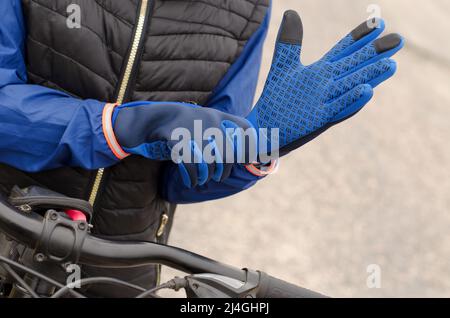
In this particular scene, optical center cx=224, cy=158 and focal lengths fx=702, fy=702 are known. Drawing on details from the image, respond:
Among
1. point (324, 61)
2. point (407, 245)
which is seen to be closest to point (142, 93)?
point (324, 61)

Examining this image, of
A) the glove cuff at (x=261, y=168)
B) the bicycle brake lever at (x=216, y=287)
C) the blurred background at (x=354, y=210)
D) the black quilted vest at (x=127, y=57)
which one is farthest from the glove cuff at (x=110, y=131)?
the blurred background at (x=354, y=210)

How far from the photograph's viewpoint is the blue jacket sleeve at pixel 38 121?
1.24 metres

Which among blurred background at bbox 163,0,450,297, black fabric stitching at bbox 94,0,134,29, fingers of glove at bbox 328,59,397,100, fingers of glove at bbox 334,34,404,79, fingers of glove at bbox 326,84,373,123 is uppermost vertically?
black fabric stitching at bbox 94,0,134,29

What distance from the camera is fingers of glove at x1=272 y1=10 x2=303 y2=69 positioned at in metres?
1.28

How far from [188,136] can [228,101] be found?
1.06ft

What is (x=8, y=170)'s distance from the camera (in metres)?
1.38

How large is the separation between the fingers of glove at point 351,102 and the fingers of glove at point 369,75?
23 millimetres

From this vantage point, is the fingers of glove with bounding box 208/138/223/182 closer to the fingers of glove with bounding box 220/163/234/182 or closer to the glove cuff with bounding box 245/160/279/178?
the fingers of glove with bounding box 220/163/234/182

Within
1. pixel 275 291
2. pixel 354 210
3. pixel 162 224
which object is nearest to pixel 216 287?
pixel 275 291

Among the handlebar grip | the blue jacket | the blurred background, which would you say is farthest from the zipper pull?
the blurred background

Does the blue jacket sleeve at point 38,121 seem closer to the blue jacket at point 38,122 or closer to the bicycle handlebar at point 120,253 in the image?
the blue jacket at point 38,122

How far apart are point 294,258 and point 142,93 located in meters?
1.56

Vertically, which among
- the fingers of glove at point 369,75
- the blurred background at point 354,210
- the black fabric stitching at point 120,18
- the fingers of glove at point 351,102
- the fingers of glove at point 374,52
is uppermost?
the black fabric stitching at point 120,18

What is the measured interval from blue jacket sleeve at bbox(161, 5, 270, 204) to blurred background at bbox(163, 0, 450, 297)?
3.43ft
